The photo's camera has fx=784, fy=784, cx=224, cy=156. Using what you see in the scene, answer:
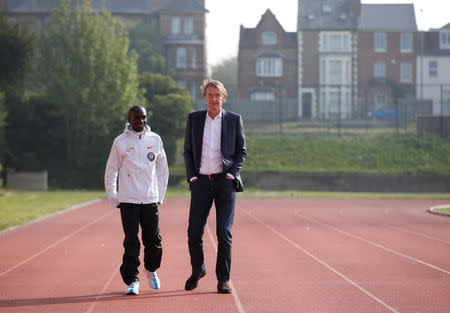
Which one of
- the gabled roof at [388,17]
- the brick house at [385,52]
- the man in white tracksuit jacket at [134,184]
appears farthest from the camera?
the gabled roof at [388,17]

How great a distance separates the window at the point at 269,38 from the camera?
226 ft

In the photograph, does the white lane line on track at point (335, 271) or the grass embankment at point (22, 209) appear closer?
the white lane line on track at point (335, 271)

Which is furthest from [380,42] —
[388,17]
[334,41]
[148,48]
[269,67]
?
[148,48]

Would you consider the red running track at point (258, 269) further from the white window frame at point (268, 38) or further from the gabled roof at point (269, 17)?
the gabled roof at point (269, 17)

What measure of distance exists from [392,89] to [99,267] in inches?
2283

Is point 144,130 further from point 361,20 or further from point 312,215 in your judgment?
point 361,20

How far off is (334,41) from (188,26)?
513 inches

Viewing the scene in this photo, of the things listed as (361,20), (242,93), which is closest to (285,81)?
(242,93)

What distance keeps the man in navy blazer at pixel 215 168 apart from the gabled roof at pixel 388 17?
201 ft

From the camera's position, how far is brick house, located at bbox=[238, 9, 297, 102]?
6762cm

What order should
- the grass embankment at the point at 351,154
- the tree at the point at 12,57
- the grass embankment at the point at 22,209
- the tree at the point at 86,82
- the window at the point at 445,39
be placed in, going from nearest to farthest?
the grass embankment at the point at 22,209 → the tree at the point at 12,57 → the tree at the point at 86,82 → the grass embankment at the point at 351,154 → the window at the point at 445,39

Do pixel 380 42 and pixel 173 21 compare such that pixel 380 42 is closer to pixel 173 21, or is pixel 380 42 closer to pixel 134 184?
pixel 173 21

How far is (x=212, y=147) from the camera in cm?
826

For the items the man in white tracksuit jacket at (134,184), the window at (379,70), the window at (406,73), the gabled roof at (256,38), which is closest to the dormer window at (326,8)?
the gabled roof at (256,38)
